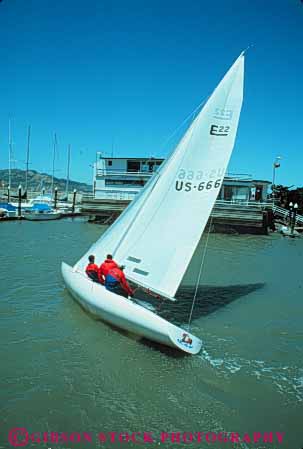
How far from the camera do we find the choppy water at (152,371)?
211 inches

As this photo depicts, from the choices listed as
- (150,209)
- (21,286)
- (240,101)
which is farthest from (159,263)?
(21,286)

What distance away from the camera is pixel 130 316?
7.50 metres

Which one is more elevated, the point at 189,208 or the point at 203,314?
the point at 189,208

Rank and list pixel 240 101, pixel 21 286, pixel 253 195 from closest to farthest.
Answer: pixel 240 101 → pixel 21 286 → pixel 253 195

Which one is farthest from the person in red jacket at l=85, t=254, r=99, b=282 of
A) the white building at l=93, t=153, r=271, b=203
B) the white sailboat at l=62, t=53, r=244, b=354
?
the white building at l=93, t=153, r=271, b=203

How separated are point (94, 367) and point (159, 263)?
2589 millimetres

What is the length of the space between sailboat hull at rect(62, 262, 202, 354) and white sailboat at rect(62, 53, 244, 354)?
2 centimetres

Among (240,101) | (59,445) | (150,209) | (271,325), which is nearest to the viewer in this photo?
(59,445)

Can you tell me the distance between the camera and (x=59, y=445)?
15.9 feet

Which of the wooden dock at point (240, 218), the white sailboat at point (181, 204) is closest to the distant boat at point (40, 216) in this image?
the wooden dock at point (240, 218)

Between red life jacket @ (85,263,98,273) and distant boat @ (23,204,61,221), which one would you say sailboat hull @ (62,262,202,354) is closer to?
red life jacket @ (85,263,98,273)

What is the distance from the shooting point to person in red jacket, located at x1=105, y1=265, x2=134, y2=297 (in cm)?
841

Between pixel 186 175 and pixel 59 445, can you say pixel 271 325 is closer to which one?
pixel 186 175

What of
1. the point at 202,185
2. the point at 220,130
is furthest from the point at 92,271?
the point at 220,130
